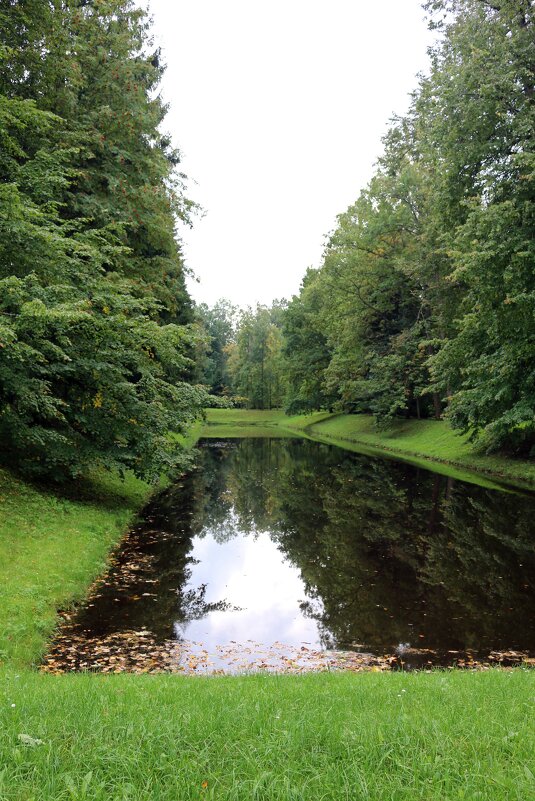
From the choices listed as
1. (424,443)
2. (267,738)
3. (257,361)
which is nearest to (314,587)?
(267,738)

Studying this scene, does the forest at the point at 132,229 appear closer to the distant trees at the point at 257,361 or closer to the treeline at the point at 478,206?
the treeline at the point at 478,206

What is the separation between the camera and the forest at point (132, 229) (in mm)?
12500

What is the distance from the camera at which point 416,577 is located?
11.1 metres

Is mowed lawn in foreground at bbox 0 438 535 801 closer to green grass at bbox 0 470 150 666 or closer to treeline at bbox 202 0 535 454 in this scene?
green grass at bbox 0 470 150 666

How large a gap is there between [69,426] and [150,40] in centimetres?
1708

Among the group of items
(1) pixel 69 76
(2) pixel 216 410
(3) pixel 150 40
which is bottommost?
(2) pixel 216 410

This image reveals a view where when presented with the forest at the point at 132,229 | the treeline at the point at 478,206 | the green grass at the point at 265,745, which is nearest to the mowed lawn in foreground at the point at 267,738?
the green grass at the point at 265,745

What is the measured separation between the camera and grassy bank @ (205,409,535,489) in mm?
23672

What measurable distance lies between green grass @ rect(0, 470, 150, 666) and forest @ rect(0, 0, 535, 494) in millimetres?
1154

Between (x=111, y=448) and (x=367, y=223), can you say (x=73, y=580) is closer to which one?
(x=111, y=448)

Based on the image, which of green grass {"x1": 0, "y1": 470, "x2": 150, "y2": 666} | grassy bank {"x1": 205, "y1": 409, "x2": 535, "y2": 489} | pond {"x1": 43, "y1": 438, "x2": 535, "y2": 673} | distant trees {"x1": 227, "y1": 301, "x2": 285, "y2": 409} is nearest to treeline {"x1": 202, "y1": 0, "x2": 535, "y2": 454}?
grassy bank {"x1": 205, "y1": 409, "x2": 535, "y2": 489}

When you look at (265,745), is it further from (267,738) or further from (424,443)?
(424,443)

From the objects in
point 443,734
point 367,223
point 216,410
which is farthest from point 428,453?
point 216,410

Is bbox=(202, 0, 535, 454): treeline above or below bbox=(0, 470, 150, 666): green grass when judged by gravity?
above
